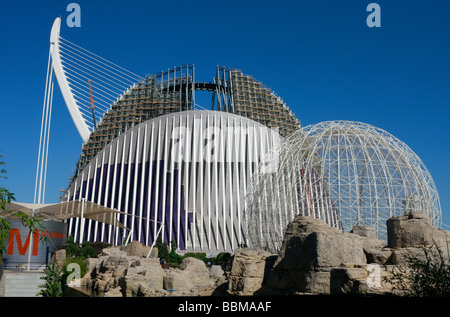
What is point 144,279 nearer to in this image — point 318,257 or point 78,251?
point 318,257

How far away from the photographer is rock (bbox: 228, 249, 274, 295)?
48.2ft

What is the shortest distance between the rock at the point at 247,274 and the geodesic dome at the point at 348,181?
4.36m

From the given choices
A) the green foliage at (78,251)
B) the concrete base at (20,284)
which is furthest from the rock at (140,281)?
the green foliage at (78,251)

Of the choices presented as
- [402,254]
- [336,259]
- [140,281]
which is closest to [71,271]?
[140,281]

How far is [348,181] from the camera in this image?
63.6ft

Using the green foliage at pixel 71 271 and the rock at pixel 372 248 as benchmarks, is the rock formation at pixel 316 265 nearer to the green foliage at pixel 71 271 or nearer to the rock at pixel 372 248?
the rock at pixel 372 248

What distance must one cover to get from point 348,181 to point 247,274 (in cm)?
708

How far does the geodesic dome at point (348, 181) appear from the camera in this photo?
63.0 ft

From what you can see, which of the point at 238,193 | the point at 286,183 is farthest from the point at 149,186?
the point at 286,183

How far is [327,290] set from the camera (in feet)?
35.1

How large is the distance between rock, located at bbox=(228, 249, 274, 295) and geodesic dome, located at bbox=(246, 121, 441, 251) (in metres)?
4.36
